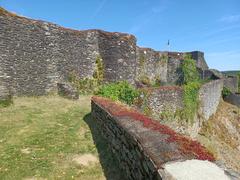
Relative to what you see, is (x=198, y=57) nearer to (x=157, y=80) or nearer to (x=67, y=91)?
(x=157, y=80)

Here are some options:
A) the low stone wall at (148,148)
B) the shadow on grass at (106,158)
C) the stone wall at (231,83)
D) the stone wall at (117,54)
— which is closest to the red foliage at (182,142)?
the low stone wall at (148,148)

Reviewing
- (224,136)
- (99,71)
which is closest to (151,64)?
(224,136)

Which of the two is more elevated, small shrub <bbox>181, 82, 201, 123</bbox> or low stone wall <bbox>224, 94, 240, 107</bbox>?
small shrub <bbox>181, 82, 201, 123</bbox>

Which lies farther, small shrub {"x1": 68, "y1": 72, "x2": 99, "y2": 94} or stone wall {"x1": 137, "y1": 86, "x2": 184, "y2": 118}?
small shrub {"x1": 68, "y1": 72, "x2": 99, "y2": 94}

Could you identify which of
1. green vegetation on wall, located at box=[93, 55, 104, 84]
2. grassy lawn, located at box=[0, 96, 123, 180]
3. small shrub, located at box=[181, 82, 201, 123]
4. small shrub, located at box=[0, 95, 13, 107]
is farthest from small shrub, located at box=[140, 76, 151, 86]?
small shrub, located at box=[0, 95, 13, 107]

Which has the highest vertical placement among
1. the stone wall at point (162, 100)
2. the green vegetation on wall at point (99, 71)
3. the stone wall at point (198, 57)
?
the stone wall at point (198, 57)

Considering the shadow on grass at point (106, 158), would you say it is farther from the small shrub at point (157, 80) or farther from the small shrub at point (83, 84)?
the small shrub at point (157, 80)

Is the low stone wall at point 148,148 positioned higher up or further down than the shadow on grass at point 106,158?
higher up

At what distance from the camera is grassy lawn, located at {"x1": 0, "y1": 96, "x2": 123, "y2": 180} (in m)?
8.21

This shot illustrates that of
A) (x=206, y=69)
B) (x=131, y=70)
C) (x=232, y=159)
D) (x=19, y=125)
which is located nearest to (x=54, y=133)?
(x=19, y=125)

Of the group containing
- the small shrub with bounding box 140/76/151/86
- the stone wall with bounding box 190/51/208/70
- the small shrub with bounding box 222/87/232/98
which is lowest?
the small shrub with bounding box 222/87/232/98

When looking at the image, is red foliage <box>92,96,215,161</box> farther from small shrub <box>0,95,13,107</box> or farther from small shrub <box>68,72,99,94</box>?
small shrub <box>68,72,99,94</box>

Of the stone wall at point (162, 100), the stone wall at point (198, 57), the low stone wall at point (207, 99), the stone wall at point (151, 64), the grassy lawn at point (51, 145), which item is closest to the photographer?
the grassy lawn at point (51, 145)

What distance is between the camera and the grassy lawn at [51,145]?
8.21 metres
